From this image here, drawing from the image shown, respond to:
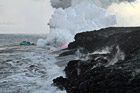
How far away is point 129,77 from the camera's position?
1179cm

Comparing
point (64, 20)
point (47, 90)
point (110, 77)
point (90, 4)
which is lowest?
point (47, 90)

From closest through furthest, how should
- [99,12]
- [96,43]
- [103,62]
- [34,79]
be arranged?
[103,62]
[34,79]
[96,43]
[99,12]

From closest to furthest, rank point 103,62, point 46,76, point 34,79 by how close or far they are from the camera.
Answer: point 103,62, point 34,79, point 46,76

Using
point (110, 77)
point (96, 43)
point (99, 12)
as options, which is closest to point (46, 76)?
point (110, 77)

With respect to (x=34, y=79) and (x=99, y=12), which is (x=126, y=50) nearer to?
(x=34, y=79)

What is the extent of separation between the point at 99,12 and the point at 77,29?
10.9 metres

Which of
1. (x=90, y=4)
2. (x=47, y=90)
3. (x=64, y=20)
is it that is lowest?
(x=47, y=90)

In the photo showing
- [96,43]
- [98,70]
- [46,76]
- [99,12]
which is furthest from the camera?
[99,12]

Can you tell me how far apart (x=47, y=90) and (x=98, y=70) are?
4.14 meters

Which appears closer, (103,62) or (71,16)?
(103,62)

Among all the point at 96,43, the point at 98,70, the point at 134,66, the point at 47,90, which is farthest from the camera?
the point at 96,43

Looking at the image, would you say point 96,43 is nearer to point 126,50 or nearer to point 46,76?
point 126,50

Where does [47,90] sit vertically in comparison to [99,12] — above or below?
below

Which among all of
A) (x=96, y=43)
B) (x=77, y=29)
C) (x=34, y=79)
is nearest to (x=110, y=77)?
(x=34, y=79)
